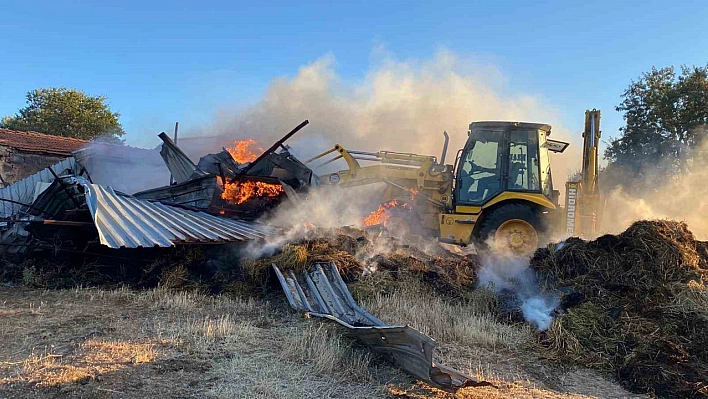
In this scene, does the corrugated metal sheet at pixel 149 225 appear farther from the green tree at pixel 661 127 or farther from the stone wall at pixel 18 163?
the green tree at pixel 661 127

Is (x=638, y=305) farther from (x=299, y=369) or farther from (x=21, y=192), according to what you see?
(x=21, y=192)

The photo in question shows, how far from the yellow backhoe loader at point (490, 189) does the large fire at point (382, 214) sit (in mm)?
31

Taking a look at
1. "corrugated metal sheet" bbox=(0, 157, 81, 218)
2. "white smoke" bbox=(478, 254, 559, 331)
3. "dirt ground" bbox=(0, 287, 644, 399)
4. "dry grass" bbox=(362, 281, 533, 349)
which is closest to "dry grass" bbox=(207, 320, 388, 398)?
"dirt ground" bbox=(0, 287, 644, 399)

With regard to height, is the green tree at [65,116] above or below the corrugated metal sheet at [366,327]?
above

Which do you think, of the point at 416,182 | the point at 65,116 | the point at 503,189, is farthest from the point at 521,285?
the point at 65,116

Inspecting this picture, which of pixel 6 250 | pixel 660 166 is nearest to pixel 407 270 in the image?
pixel 6 250

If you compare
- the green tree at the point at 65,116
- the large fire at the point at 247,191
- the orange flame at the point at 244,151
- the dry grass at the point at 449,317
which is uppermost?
the green tree at the point at 65,116

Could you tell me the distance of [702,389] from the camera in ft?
14.8

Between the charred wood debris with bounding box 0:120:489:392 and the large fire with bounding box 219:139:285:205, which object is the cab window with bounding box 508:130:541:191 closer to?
the charred wood debris with bounding box 0:120:489:392

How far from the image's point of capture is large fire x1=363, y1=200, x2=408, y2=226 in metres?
10.4

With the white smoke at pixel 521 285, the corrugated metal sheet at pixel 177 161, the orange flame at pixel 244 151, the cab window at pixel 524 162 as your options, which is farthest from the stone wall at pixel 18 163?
the cab window at pixel 524 162

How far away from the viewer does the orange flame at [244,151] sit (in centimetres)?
1138

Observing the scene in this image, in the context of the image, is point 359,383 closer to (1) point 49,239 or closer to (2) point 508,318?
(2) point 508,318

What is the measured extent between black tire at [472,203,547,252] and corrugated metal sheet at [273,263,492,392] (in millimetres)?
3651
